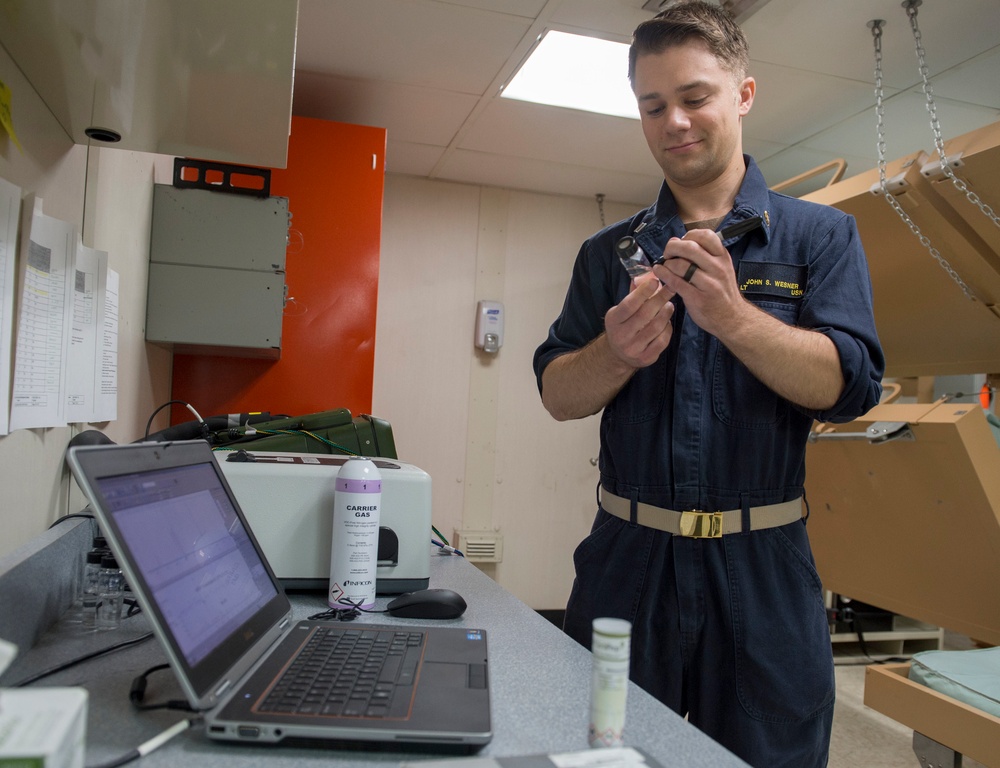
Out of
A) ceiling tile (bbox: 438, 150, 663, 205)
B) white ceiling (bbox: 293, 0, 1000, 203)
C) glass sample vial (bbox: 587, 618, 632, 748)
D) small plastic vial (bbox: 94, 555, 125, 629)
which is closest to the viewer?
glass sample vial (bbox: 587, 618, 632, 748)

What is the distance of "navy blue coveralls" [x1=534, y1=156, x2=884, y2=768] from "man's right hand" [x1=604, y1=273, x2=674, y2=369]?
0.12 meters

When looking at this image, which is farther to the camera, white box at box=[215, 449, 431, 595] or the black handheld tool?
white box at box=[215, 449, 431, 595]

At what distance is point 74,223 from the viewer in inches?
46.9

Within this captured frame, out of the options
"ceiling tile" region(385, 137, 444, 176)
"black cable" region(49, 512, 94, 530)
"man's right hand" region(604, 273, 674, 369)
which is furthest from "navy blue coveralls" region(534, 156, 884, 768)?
"ceiling tile" region(385, 137, 444, 176)

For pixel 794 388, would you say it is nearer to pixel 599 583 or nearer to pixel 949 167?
pixel 599 583

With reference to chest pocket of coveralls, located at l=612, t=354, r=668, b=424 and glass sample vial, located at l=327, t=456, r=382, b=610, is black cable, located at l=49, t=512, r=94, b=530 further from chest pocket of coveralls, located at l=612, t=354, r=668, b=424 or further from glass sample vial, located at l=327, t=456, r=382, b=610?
chest pocket of coveralls, located at l=612, t=354, r=668, b=424

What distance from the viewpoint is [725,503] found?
113 cm

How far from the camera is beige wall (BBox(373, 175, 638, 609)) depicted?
369cm

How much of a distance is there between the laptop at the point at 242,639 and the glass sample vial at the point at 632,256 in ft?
2.01

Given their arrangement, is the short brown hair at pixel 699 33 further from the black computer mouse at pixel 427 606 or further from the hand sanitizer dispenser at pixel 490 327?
the hand sanitizer dispenser at pixel 490 327

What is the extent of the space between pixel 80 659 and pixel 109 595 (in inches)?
7.7

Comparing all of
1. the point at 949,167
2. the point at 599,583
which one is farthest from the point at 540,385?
the point at 949,167

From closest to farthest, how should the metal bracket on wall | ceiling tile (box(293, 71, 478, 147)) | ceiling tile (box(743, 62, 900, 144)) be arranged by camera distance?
the metal bracket on wall
ceiling tile (box(743, 62, 900, 144))
ceiling tile (box(293, 71, 478, 147))

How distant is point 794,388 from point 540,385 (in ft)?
1.56
